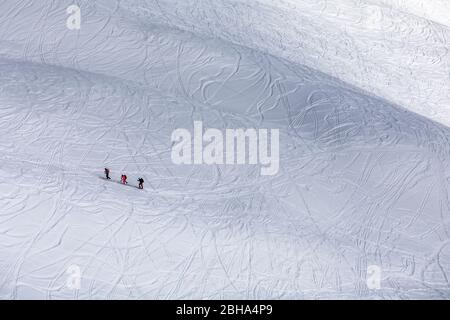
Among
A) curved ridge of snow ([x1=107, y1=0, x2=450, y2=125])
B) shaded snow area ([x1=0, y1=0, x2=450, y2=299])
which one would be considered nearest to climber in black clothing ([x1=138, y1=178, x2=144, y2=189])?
shaded snow area ([x1=0, y1=0, x2=450, y2=299])

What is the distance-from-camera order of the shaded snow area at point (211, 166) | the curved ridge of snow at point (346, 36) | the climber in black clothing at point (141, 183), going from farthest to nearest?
the curved ridge of snow at point (346, 36) < the climber in black clothing at point (141, 183) < the shaded snow area at point (211, 166)

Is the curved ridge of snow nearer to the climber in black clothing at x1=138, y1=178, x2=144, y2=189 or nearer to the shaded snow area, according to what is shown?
the shaded snow area

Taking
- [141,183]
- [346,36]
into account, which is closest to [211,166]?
Answer: [141,183]

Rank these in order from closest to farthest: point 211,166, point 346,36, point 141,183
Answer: point 141,183 < point 211,166 < point 346,36

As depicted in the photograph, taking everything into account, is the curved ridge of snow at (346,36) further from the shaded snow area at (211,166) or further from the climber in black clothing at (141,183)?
the climber in black clothing at (141,183)

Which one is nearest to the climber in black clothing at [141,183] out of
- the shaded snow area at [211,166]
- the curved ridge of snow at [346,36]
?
the shaded snow area at [211,166]

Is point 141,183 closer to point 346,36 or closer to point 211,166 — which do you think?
point 211,166

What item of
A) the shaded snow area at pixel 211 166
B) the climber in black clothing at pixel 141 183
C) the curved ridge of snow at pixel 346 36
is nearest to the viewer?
the shaded snow area at pixel 211 166
